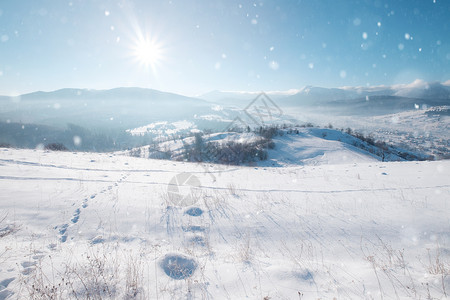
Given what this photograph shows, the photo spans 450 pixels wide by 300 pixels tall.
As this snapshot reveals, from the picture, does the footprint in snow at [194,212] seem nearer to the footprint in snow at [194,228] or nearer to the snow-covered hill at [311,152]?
the footprint in snow at [194,228]

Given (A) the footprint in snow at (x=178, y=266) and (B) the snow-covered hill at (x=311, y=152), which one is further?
(B) the snow-covered hill at (x=311, y=152)

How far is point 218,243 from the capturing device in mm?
3801

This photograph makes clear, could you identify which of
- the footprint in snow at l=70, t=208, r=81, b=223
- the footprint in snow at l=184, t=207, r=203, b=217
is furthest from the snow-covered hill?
the footprint in snow at l=70, t=208, r=81, b=223

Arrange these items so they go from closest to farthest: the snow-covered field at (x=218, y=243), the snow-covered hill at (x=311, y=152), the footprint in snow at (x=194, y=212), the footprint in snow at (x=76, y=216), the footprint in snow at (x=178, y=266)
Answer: the snow-covered field at (x=218, y=243), the footprint in snow at (x=178, y=266), the footprint in snow at (x=76, y=216), the footprint in snow at (x=194, y=212), the snow-covered hill at (x=311, y=152)

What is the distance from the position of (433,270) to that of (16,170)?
11958mm

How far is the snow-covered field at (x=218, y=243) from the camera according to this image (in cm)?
238

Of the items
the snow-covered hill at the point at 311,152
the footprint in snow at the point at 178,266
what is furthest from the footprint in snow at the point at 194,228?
the snow-covered hill at the point at 311,152

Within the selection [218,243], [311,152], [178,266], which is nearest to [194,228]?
[218,243]

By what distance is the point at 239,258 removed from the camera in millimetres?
3188

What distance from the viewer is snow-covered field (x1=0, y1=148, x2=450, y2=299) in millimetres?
2385

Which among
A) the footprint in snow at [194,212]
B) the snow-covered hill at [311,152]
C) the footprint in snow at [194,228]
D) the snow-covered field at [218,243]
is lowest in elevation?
the snow-covered hill at [311,152]

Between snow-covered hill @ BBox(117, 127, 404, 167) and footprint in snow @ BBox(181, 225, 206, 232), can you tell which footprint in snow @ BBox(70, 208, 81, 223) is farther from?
snow-covered hill @ BBox(117, 127, 404, 167)

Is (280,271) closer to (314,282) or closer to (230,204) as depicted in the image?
(314,282)

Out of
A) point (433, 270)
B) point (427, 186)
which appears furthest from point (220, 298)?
point (427, 186)
